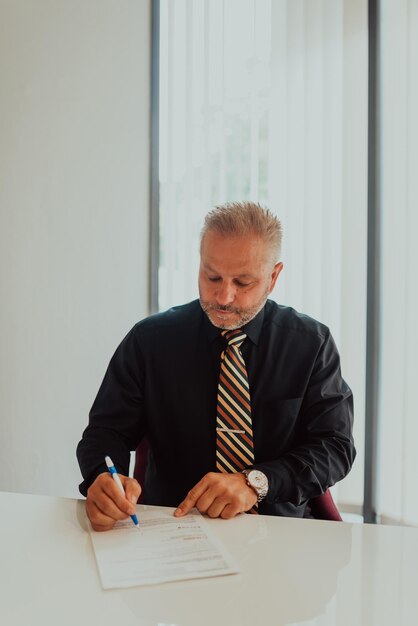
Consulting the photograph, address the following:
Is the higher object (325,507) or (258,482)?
(258,482)

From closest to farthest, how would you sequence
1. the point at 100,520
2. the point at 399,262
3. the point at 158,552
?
the point at 158,552
the point at 100,520
the point at 399,262

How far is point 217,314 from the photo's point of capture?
5.08 ft

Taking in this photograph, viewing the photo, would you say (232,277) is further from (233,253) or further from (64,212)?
(64,212)

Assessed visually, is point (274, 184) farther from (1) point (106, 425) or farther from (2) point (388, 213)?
(1) point (106, 425)

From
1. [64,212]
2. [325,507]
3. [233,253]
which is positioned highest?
[64,212]

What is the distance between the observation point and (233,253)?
150cm

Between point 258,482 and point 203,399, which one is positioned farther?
point 203,399

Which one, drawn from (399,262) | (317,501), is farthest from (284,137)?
(317,501)

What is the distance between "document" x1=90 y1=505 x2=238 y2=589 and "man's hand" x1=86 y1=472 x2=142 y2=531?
23mm

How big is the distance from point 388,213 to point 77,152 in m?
1.53

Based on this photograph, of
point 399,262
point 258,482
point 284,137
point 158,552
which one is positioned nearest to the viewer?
point 158,552

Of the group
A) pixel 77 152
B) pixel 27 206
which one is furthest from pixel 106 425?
pixel 77 152

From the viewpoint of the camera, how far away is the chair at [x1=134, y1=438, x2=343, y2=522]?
1601 millimetres

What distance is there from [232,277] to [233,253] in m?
0.06
